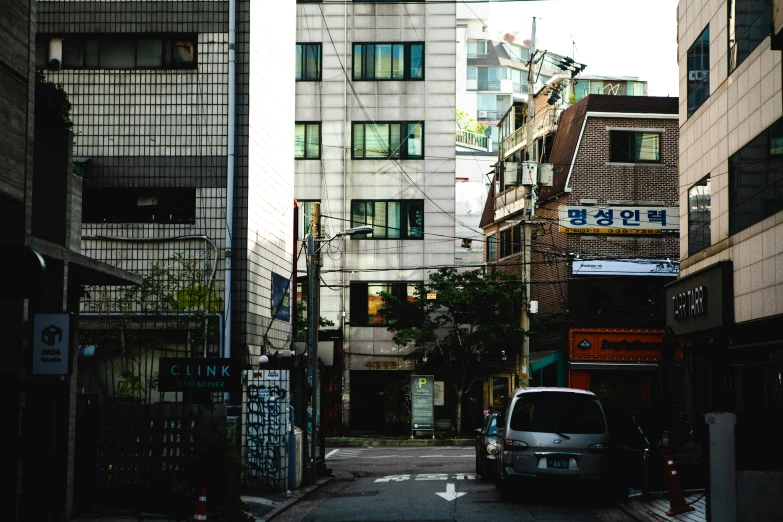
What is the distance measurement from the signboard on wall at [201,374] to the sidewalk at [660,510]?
22.1 ft

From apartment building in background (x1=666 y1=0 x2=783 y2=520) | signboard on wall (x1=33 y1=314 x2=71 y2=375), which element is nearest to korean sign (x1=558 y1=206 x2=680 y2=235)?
apartment building in background (x1=666 y1=0 x2=783 y2=520)

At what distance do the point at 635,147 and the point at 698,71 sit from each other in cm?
1664

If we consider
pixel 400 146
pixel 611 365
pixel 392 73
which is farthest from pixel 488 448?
pixel 392 73

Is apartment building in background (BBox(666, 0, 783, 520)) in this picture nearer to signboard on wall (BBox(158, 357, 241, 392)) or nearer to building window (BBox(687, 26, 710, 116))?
building window (BBox(687, 26, 710, 116))

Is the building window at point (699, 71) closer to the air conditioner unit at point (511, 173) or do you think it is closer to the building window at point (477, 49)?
the air conditioner unit at point (511, 173)

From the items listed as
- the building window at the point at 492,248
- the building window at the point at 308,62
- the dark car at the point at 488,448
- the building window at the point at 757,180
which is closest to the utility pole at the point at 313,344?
the dark car at the point at 488,448

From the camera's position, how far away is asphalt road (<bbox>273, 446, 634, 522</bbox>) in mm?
15297

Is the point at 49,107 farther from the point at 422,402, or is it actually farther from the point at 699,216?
the point at 422,402

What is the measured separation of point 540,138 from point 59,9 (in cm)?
2918

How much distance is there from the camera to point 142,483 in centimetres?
1591

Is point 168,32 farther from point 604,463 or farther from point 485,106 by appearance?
point 485,106

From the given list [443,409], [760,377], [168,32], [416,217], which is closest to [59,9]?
[168,32]

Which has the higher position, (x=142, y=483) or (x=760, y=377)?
(x=760, y=377)

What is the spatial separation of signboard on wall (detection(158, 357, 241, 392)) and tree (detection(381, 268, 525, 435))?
22.6 m
